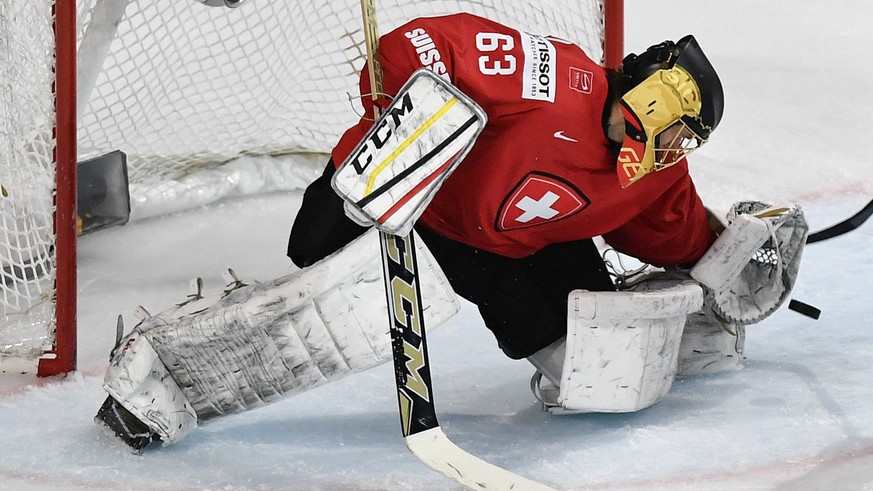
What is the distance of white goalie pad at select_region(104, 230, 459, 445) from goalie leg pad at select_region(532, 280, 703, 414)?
0.20m

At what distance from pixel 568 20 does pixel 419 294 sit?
102cm

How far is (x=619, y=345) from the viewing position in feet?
5.69

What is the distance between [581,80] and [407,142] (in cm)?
34

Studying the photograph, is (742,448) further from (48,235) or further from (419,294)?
(48,235)

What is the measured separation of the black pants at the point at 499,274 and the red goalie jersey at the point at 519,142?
0.04 m

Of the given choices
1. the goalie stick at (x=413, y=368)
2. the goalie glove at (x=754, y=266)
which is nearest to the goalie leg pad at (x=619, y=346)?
the goalie glove at (x=754, y=266)

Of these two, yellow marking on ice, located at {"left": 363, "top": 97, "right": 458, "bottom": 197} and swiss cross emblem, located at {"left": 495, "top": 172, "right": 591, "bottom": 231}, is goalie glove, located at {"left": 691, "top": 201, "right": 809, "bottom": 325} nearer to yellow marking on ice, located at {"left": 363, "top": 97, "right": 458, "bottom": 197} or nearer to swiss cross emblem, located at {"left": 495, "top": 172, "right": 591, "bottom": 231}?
swiss cross emblem, located at {"left": 495, "top": 172, "right": 591, "bottom": 231}

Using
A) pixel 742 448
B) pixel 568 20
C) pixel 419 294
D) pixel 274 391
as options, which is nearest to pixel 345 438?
pixel 274 391

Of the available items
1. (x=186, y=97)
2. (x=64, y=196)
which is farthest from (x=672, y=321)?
(x=186, y=97)

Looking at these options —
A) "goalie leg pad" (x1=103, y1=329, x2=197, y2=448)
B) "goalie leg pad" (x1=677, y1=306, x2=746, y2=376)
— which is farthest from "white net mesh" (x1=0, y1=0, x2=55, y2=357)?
"goalie leg pad" (x1=677, y1=306, x2=746, y2=376)

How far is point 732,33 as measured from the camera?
3887 mm

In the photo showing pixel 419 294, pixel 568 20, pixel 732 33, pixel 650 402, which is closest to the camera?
pixel 419 294

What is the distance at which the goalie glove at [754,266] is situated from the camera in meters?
1.88

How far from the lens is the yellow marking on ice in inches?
57.1
